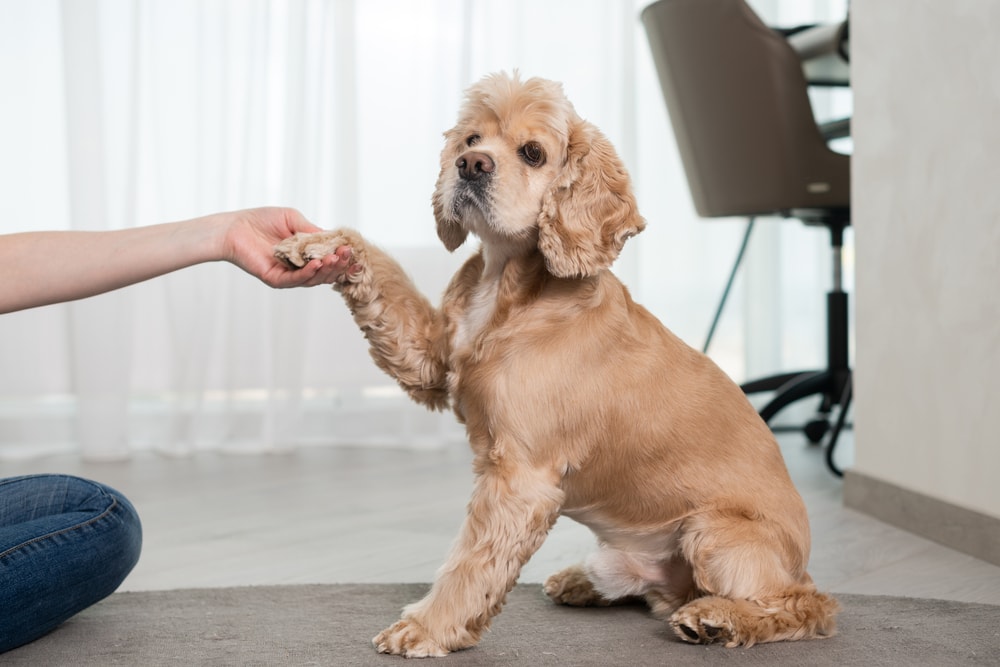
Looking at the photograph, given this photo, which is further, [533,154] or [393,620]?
[393,620]

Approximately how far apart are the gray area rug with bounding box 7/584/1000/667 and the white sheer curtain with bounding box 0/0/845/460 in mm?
2063

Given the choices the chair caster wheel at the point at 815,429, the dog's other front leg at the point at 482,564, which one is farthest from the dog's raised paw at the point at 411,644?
the chair caster wheel at the point at 815,429

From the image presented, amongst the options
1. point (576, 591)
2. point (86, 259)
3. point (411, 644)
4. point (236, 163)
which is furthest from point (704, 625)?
point (236, 163)

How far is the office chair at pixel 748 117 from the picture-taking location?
3.55m

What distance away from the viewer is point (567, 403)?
1817 millimetres

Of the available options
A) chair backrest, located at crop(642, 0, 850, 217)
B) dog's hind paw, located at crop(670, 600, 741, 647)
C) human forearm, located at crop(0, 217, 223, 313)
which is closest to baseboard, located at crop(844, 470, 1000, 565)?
dog's hind paw, located at crop(670, 600, 741, 647)

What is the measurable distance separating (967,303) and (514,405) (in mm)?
1305

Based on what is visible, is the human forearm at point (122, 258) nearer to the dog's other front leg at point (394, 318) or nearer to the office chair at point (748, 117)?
the dog's other front leg at point (394, 318)

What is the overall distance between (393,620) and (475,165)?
2.77 feet

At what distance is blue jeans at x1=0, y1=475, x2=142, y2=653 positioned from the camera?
1769 millimetres

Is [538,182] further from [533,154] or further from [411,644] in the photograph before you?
[411,644]

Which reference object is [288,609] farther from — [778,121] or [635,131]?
[635,131]

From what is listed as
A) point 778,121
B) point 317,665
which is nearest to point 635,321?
point 317,665

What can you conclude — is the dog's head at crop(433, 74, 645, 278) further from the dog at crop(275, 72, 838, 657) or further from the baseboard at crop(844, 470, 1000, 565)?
the baseboard at crop(844, 470, 1000, 565)
